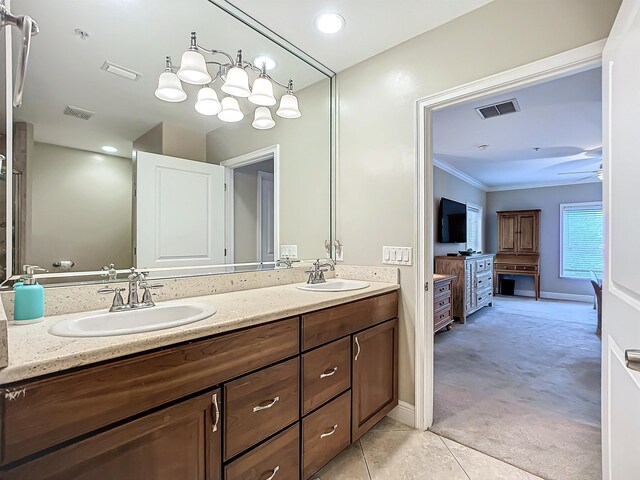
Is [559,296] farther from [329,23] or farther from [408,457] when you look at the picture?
[329,23]

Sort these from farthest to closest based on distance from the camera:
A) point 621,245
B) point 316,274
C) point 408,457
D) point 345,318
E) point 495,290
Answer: point 495,290 < point 316,274 < point 408,457 < point 345,318 < point 621,245

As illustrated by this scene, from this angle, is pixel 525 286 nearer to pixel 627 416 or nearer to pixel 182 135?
pixel 627 416

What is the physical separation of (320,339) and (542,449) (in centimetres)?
149

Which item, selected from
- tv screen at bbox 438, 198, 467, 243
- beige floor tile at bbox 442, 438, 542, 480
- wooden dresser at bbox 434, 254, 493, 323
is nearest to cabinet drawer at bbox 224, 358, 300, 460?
beige floor tile at bbox 442, 438, 542, 480

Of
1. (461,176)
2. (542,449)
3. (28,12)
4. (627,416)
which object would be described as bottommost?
(542,449)

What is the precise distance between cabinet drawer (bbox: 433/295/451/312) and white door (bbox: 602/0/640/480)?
2.61 meters

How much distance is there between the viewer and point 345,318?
1638 mm

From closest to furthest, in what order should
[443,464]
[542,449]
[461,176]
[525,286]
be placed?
1. [443,464]
2. [542,449]
3. [461,176]
4. [525,286]

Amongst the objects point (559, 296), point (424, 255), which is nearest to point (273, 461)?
point (424, 255)

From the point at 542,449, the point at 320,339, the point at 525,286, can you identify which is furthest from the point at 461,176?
the point at 320,339

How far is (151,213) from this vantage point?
1584mm

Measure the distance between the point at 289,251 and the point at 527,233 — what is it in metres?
6.68

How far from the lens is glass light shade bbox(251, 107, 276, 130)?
6.82 ft

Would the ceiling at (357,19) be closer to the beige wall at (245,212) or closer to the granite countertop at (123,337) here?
the beige wall at (245,212)
